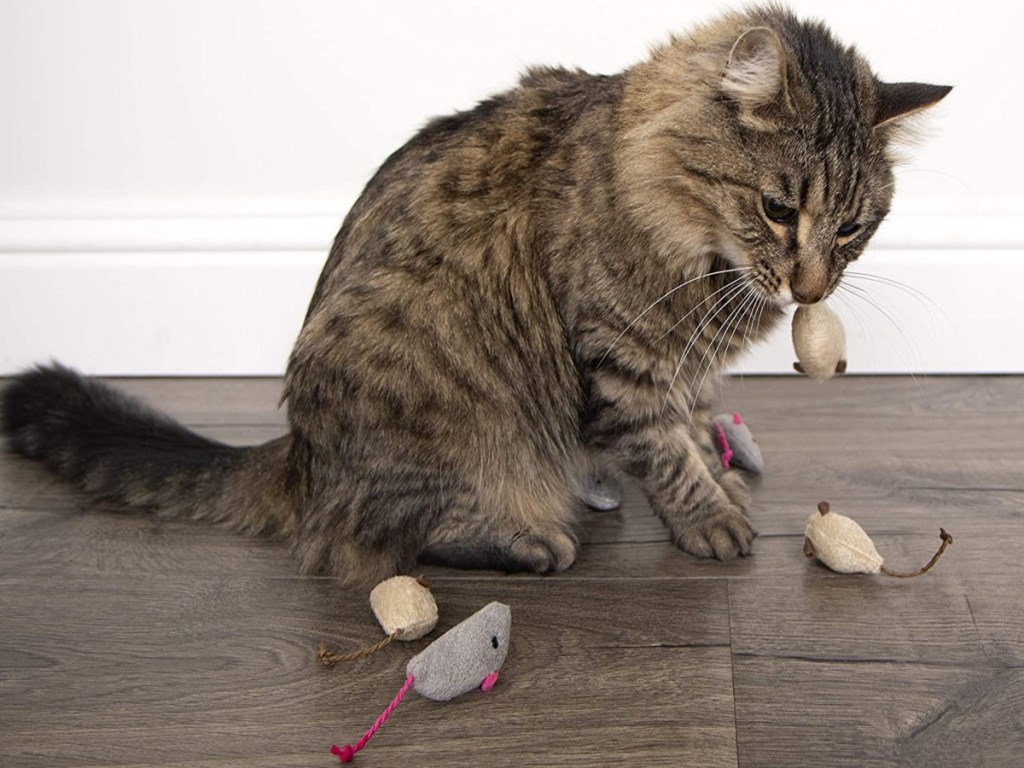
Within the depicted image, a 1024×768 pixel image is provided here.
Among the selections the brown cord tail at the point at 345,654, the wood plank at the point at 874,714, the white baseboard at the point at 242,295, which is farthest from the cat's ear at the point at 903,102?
the brown cord tail at the point at 345,654

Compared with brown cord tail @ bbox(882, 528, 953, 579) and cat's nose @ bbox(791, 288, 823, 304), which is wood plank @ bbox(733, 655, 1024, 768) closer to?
brown cord tail @ bbox(882, 528, 953, 579)

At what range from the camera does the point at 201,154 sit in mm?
2295

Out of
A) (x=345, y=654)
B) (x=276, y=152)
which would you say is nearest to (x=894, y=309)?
(x=276, y=152)

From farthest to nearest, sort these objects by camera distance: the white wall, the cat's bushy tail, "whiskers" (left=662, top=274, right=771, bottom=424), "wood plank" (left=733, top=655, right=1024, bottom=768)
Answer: the white wall, the cat's bushy tail, "whiskers" (left=662, top=274, right=771, bottom=424), "wood plank" (left=733, top=655, right=1024, bottom=768)

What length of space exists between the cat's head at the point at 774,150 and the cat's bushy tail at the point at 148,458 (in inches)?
28.7

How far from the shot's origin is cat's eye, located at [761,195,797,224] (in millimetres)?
1473

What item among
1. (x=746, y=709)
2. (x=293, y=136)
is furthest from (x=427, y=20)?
(x=746, y=709)

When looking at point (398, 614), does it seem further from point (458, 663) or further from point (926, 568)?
point (926, 568)

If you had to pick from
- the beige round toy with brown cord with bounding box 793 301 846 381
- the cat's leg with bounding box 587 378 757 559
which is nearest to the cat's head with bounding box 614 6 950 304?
the beige round toy with brown cord with bounding box 793 301 846 381

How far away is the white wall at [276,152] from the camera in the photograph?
2.20 metres

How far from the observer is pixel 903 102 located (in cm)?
150

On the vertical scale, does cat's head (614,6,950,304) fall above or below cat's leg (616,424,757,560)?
above

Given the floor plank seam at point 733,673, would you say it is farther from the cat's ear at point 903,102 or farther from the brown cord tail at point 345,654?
Answer: the cat's ear at point 903,102

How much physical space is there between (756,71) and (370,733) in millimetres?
919
